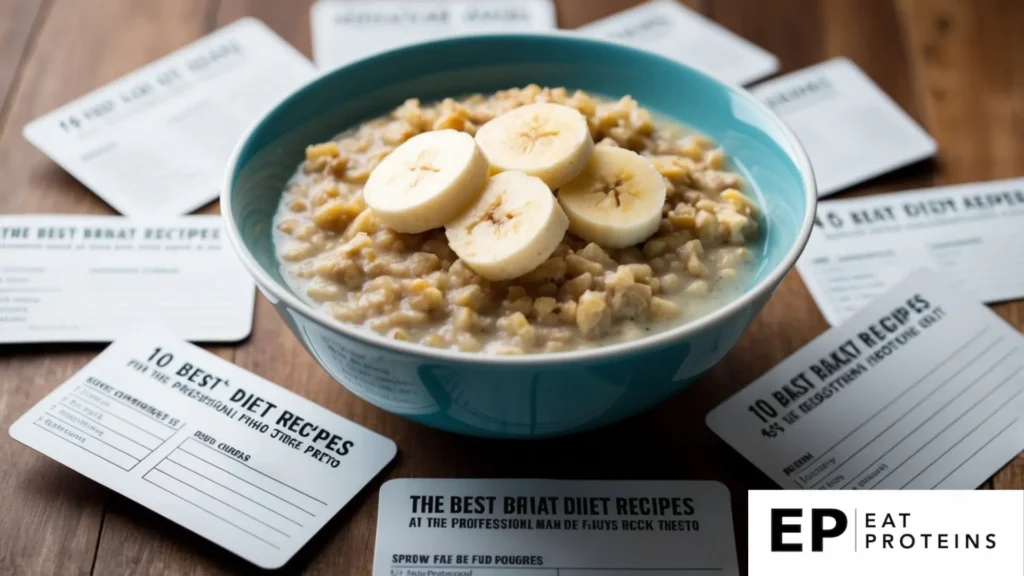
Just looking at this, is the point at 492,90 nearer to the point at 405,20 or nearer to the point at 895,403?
the point at 405,20

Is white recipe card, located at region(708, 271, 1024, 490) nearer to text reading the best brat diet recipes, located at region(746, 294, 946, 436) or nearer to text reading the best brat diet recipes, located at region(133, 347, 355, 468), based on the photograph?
text reading the best brat diet recipes, located at region(746, 294, 946, 436)

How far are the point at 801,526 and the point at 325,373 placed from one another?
1.70 feet

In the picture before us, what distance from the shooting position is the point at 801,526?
0.90 meters

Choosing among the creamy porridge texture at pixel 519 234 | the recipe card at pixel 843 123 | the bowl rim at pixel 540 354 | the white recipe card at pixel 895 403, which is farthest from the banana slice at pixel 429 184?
the recipe card at pixel 843 123

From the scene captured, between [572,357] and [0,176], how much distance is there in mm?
922

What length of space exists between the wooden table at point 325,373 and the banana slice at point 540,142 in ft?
0.90

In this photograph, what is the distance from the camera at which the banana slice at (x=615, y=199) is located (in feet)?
3.19

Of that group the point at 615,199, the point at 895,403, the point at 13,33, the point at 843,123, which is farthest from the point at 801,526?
the point at 13,33

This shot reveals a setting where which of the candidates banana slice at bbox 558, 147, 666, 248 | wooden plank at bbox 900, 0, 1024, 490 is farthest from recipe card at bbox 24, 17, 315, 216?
wooden plank at bbox 900, 0, 1024, 490

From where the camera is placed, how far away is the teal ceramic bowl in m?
0.84

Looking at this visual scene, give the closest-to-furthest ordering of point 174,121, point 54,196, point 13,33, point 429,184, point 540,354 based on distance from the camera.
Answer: point 540,354 < point 429,184 < point 54,196 < point 174,121 < point 13,33

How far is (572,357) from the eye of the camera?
31.9 inches

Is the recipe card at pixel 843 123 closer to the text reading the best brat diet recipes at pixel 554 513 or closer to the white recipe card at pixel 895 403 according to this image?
the white recipe card at pixel 895 403

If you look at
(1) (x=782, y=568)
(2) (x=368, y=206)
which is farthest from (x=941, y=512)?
(2) (x=368, y=206)
